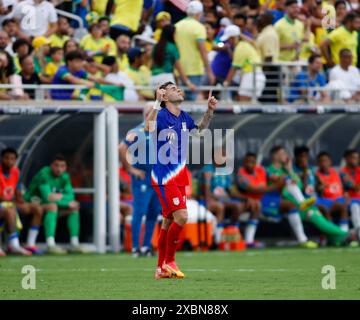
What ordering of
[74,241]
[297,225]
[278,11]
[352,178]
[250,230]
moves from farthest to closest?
[278,11] < [352,178] < [297,225] < [250,230] < [74,241]

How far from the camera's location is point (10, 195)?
64.2ft

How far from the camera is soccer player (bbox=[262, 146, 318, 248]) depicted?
21.9 m

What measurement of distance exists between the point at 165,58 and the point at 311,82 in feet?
11.0

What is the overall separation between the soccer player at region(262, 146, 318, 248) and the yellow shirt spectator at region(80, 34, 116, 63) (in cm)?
362

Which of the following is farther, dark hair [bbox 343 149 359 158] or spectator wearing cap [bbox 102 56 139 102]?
dark hair [bbox 343 149 359 158]

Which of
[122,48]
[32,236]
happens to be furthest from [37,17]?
[32,236]

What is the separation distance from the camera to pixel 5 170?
19.7m

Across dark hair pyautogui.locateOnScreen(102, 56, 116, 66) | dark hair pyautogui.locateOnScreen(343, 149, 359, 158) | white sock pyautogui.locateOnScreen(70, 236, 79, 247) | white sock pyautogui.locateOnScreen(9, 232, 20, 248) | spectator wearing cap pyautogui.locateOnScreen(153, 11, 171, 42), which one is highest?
spectator wearing cap pyautogui.locateOnScreen(153, 11, 171, 42)

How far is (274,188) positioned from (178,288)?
10.3 meters

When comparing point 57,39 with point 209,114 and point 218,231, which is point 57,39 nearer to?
point 218,231

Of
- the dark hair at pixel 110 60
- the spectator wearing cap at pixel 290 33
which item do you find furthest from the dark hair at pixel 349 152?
the dark hair at pixel 110 60

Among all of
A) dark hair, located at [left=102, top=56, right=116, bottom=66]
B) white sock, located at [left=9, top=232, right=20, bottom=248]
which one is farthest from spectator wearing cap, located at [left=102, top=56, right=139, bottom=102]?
white sock, located at [left=9, top=232, right=20, bottom=248]

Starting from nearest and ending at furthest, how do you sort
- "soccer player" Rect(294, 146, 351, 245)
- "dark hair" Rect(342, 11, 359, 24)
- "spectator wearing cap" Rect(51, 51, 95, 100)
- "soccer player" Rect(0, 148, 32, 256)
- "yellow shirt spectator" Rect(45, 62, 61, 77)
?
"soccer player" Rect(0, 148, 32, 256)
"spectator wearing cap" Rect(51, 51, 95, 100)
"yellow shirt spectator" Rect(45, 62, 61, 77)
"soccer player" Rect(294, 146, 351, 245)
"dark hair" Rect(342, 11, 359, 24)

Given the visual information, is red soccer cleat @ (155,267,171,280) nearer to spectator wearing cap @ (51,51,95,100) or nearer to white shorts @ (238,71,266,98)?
spectator wearing cap @ (51,51,95,100)
